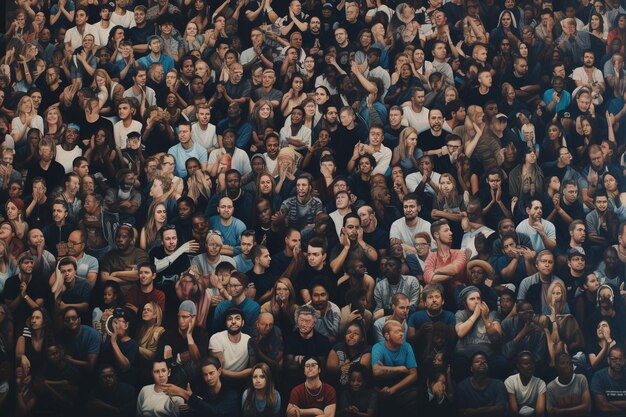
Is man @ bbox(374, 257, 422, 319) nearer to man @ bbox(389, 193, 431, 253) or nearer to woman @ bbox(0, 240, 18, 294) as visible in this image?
man @ bbox(389, 193, 431, 253)

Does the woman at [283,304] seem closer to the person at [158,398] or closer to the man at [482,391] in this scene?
the person at [158,398]

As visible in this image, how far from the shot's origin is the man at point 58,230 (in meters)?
9.90

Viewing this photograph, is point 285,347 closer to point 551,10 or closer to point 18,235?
point 18,235

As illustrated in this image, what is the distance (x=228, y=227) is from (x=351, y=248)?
122cm

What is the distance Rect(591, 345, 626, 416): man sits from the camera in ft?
32.6

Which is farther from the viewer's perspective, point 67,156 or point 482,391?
point 67,156

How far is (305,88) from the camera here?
33.6ft

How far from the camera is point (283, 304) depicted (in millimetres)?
9812

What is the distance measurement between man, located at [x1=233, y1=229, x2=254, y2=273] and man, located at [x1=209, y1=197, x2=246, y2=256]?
0.04m

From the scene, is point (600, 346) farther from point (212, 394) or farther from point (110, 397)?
point (110, 397)

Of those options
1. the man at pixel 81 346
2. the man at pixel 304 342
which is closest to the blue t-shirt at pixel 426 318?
the man at pixel 304 342

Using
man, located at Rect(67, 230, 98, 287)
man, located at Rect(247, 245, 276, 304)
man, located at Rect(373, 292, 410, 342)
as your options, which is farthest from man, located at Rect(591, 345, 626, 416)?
man, located at Rect(67, 230, 98, 287)

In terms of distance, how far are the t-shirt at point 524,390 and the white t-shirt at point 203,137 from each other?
3.71 metres

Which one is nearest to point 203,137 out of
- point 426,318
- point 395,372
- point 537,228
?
point 426,318
